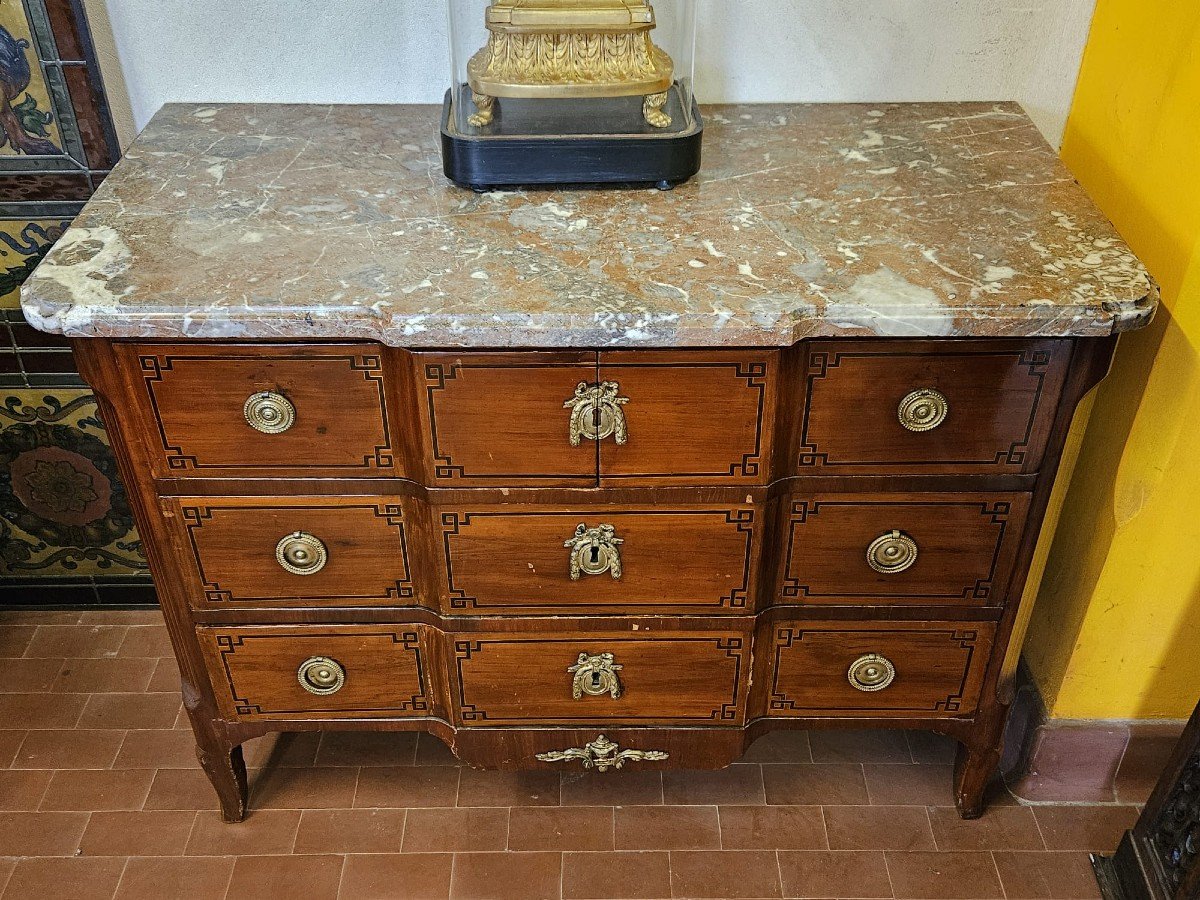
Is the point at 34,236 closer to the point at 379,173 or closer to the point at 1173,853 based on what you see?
the point at 379,173

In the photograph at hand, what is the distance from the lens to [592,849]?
6.39 feet

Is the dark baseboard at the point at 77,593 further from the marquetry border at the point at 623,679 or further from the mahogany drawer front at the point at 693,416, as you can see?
the mahogany drawer front at the point at 693,416

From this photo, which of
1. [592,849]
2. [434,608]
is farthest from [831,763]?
[434,608]

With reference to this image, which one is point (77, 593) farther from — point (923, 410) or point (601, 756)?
point (923, 410)

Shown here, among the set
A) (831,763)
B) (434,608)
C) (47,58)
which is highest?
(47,58)

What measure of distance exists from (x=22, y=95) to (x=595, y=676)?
136cm

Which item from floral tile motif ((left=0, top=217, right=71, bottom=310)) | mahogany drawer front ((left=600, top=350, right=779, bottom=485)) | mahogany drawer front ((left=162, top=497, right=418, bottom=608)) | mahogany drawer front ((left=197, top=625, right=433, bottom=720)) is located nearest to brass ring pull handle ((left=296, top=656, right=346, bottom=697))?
mahogany drawer front ((left=197, top=625, right=433, bottom=720))

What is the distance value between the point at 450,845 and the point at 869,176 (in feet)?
4.36

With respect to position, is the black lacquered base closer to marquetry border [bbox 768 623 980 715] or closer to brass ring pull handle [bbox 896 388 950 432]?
brass ring pull handle [bbox 896 388 950 432]

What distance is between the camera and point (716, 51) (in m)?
1.88

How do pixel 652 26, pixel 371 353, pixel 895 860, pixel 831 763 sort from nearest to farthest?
pixel 371 353, pixel 652 26, pixel 895 860, pixel 831 763

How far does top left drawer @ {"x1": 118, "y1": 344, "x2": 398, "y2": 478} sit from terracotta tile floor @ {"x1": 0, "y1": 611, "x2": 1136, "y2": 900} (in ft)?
2.58

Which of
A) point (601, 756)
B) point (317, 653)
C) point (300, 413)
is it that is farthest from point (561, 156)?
point (601, 756)

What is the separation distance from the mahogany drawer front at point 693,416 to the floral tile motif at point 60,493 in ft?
Answer: 3.98
